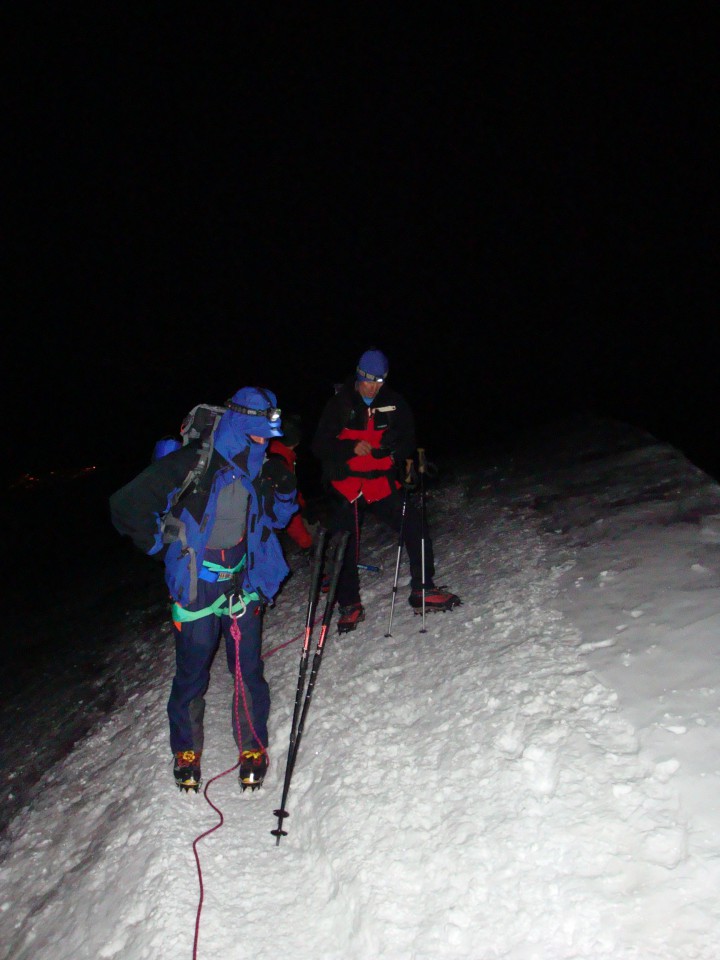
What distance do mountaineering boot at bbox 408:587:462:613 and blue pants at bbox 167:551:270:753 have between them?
1.93 meters

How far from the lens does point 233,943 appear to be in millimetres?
3633

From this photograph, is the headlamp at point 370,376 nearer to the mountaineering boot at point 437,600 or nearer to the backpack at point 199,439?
the backpack at point 199,439

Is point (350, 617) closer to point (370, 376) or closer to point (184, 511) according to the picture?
point (370, 376)

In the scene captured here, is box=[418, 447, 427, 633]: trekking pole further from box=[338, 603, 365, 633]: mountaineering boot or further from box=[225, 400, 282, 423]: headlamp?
box=[225, 400, 282, 423]: headlamp

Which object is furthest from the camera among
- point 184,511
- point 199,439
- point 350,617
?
point 350,617

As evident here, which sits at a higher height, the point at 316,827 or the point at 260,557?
the point at 260,557

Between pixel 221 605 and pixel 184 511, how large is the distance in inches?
30.8

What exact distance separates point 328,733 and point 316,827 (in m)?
0.85

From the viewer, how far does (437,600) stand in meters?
6.20

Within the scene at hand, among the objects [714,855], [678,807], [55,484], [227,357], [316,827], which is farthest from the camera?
[227,357]

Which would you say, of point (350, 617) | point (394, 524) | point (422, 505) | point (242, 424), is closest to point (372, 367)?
point (422, 505)

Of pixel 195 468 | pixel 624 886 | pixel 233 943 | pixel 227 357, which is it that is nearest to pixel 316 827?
pixel 233 943

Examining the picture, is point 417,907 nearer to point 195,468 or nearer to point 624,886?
point 624,886

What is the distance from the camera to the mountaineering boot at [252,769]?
15.5 feet
